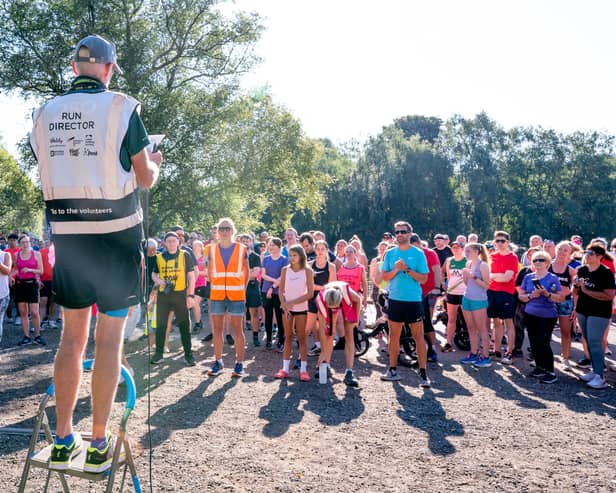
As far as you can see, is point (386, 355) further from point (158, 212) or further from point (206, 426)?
point (158, 212)

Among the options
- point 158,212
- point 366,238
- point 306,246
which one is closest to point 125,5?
point 158,212

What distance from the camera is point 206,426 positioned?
5.85m

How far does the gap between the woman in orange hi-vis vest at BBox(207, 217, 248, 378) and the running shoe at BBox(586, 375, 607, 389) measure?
17.3 feet

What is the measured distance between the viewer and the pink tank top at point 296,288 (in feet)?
26.7

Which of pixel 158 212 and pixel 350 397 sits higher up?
pixel 158 212

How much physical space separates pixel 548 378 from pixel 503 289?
6.04 feet

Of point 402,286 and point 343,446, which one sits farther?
point 402,286

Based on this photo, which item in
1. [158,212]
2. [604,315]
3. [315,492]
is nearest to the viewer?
[315,492]

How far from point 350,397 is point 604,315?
156 inches

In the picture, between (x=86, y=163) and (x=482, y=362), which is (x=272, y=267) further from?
(x=86, y=163)

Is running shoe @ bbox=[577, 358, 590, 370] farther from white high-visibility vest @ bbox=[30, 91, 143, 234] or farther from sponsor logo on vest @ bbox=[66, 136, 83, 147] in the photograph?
sponsor logo on vest @ bbox=[66, 136, 83, 147]

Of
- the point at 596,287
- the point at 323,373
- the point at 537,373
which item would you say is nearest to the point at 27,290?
the point at 323,373

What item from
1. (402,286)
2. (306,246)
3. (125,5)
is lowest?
(402,286)

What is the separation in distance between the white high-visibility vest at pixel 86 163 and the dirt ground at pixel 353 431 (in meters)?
1.20
